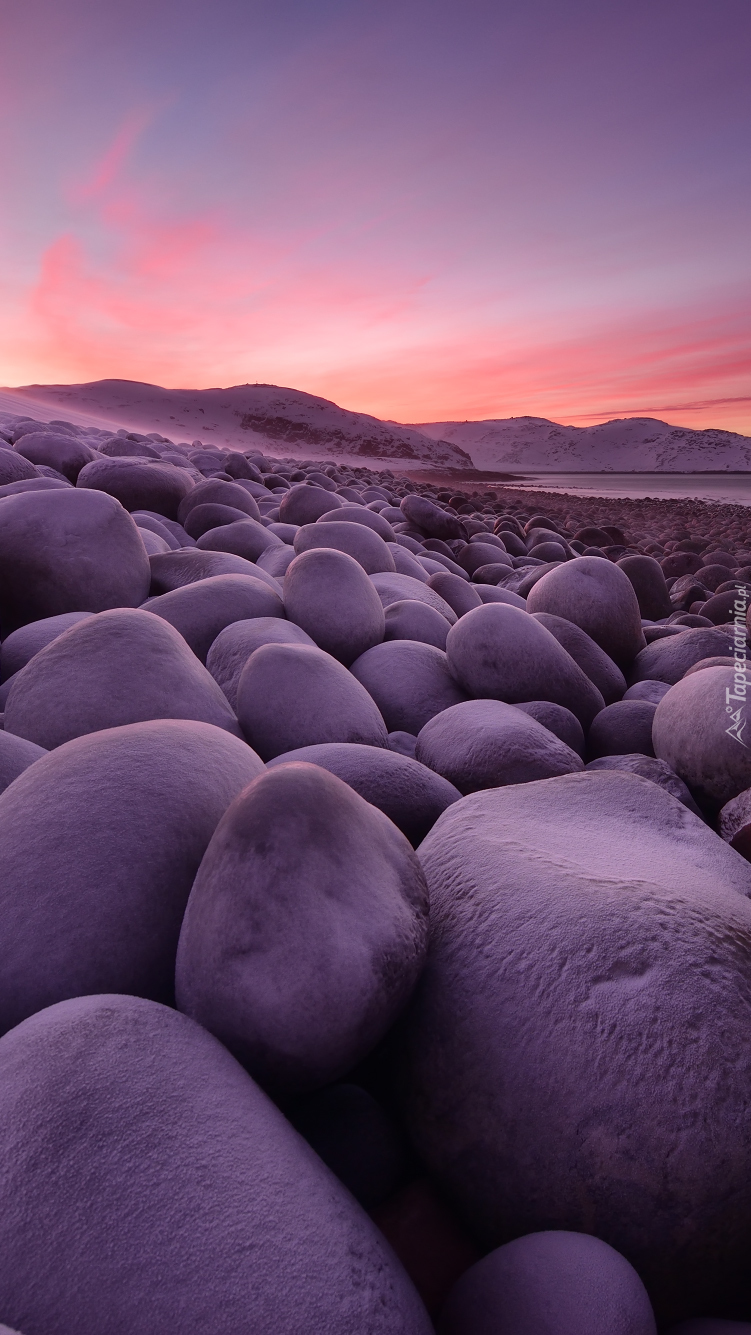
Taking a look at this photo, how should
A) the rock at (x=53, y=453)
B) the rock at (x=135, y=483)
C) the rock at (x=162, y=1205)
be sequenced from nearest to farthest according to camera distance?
the rock at (x=162, y=1205) < the rock at (x=135, y=483) < the rock at (x=53, y=453)

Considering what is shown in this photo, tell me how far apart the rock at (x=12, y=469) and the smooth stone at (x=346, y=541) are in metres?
1.74

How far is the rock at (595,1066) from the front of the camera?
85 centimetres

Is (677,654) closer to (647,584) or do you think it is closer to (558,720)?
(558,720)

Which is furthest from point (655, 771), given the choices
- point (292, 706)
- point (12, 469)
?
point (12, 469)

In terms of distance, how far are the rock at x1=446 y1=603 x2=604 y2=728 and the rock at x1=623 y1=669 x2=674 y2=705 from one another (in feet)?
1.42

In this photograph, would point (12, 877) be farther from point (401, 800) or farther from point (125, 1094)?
point (401, 800)

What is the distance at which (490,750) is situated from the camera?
1.85 m

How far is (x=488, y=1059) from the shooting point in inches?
37.5

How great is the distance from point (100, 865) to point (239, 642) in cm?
124

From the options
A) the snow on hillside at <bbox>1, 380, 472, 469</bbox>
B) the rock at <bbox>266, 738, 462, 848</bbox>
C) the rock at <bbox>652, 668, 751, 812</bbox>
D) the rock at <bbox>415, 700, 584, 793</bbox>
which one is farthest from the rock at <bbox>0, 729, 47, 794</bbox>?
the snow on hillside at <bbox>1, 380, 472, 469</bbox>

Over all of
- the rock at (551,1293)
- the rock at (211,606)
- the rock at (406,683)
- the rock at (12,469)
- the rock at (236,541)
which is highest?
the rock at (12,469)

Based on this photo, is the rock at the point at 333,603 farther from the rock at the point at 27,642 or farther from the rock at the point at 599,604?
the rock at the point at 599,604

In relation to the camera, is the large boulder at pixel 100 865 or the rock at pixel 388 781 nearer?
the large boulder at pixel 100 865

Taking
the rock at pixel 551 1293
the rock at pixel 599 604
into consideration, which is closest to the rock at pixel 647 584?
the rock at pixel 599 604
